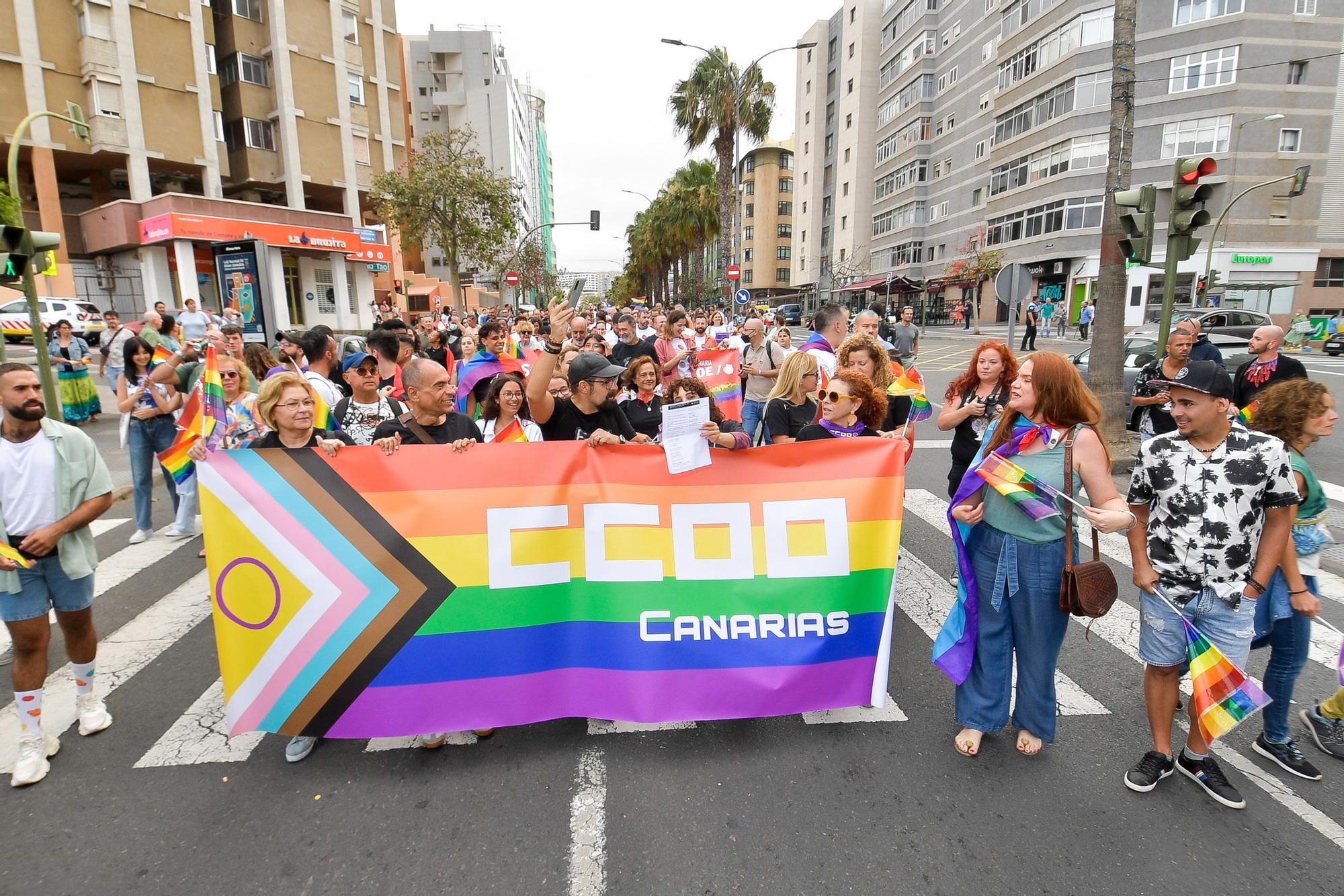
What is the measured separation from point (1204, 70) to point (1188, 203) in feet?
131

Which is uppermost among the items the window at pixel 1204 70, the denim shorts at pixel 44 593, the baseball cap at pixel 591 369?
the window at pixel 1204 70

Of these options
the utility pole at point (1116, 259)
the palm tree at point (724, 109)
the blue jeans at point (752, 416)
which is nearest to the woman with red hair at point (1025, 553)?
the blue jeans at point (752, 416)

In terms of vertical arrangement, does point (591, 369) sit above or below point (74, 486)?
above

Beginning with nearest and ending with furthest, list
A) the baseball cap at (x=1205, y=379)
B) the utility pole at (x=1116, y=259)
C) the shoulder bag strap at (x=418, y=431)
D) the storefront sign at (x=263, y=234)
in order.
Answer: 1. the baseball cap at (x=1205, y=379)
2. the shoulder bag strap at (x=418, y=431)
3. the utility pole at (x=1116, y=259)
4. the storefront sign at (x=263, y=234)

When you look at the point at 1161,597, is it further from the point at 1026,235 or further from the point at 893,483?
the point at 1026,235

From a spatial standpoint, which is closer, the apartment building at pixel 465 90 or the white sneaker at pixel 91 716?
the white sneaker at pixel 91 716

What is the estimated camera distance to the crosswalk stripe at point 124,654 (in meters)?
3.70

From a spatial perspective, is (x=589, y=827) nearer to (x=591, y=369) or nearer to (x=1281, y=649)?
(x=591, y=369)

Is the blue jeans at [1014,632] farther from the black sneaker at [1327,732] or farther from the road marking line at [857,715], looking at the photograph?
the black sneaker at [1327,732]

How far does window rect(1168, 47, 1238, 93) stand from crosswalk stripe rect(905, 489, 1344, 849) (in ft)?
147

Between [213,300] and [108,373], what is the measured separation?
2301 cm

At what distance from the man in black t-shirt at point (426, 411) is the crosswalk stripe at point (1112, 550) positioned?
3.63 metres

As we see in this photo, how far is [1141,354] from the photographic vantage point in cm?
1205

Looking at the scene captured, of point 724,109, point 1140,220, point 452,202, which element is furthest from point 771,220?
point 1140,220
